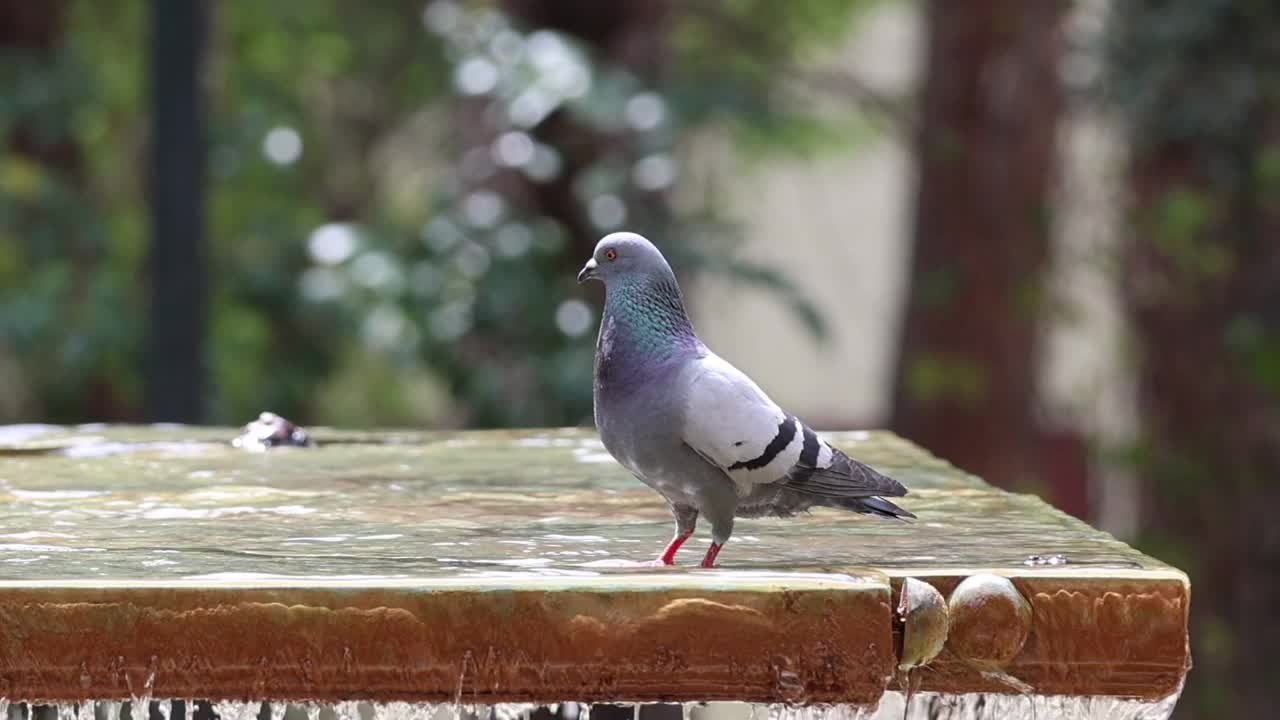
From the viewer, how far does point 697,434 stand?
8.68 ft

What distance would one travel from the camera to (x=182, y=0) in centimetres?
547

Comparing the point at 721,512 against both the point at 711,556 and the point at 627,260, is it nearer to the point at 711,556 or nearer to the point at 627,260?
the point at 711,556

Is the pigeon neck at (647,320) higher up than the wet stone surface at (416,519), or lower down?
higher up

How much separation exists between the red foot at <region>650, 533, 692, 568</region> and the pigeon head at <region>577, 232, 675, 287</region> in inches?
17.0

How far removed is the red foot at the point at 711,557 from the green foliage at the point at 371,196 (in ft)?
11.1

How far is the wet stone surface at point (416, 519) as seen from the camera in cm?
249

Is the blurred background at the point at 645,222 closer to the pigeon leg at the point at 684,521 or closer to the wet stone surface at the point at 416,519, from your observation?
the wet stone surface at the point at 416,519

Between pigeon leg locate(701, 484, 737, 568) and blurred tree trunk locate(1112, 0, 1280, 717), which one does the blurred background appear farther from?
pigeon leg locate(701, 484, 737, 568)

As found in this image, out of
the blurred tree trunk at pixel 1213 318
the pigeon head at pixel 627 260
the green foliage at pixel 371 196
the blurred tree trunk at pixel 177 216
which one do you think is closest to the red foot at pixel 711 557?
the pigeon head at pixel 627 260

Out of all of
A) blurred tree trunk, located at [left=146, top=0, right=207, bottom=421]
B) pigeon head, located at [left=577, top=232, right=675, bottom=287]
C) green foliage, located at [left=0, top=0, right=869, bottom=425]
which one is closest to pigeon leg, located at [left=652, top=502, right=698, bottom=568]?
pigeon head, located at [left=577, top=232, right=675, bottom=287]

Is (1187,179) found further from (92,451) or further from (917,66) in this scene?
(92,451)

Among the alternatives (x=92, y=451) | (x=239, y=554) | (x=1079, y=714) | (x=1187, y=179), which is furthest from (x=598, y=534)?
(x=1187, y=179)

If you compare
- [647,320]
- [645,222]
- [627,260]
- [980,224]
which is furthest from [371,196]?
[647,320]

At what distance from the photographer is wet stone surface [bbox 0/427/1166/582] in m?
2.49
